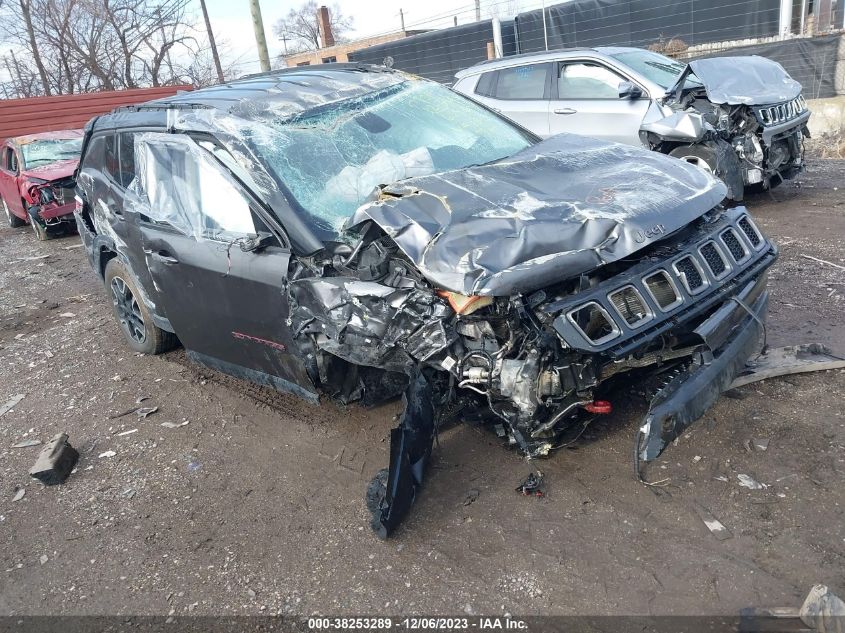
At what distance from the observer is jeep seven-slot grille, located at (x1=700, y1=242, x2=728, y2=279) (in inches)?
121

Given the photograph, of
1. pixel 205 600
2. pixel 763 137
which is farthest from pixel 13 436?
pixel 763 137

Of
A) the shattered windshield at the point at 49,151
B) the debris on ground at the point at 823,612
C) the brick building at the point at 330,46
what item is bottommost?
the debris on ground at the point at 823,612

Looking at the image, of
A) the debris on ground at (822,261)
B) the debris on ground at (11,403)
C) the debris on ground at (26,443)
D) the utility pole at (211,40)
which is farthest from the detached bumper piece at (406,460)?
the utility pole at (211,40)

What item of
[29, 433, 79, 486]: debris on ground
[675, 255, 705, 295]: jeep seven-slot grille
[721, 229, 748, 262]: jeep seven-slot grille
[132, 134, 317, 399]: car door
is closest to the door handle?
[132, 134, 317, 399]: car door

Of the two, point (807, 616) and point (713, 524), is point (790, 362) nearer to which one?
point (713, 524)

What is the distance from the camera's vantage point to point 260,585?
110 inches

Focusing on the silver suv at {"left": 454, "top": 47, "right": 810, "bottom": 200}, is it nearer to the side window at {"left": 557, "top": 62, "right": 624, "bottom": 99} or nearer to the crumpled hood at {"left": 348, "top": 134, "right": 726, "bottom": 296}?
the side window at {"left": 557, "top": 62, "right": 624, "bottom": 99}

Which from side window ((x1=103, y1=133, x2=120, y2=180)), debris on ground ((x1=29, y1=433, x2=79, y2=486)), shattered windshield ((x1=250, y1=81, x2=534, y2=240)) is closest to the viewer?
shattered windshield ((x1=250, y1=81, x2=534, y2=240))

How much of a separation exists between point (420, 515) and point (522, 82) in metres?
6.77

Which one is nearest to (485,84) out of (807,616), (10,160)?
(807,616)

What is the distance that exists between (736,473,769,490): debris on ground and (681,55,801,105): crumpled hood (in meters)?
4.93

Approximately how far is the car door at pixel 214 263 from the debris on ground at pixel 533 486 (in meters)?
1.21

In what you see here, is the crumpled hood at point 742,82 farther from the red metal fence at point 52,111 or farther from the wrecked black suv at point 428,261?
the red metal fence at point 52,111

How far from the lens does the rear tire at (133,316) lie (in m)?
4.96
